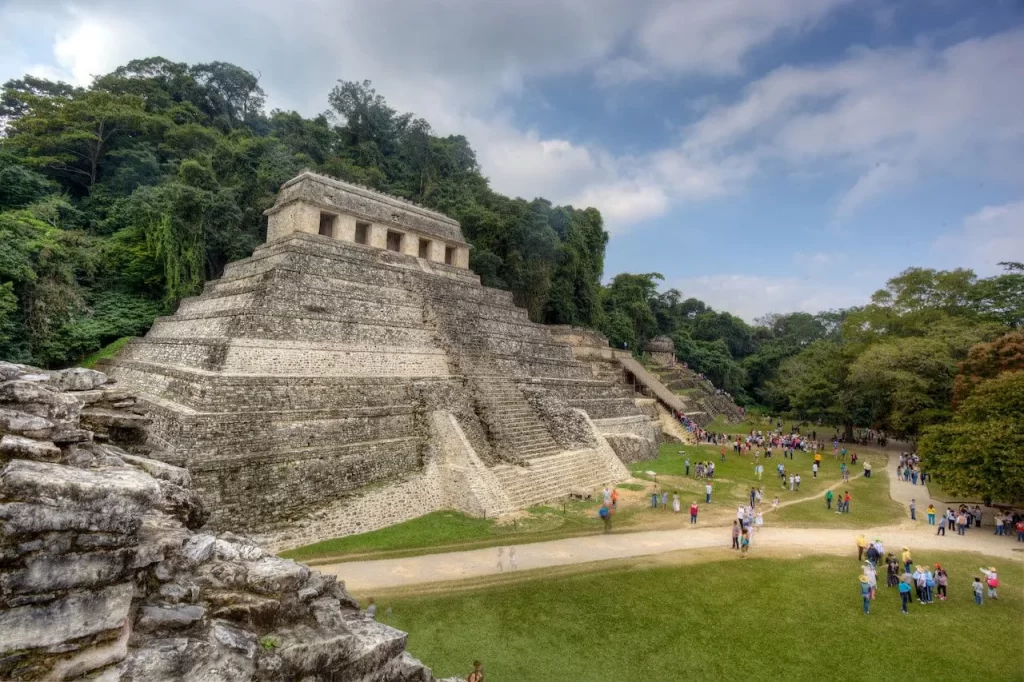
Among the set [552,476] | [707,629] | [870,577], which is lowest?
[707,629]

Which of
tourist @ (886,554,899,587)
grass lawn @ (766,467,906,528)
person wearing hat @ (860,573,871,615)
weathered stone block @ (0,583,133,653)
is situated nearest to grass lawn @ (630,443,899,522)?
grass lawn @ (766,467,906,528)

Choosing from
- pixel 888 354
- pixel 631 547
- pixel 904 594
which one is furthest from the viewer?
pixel 888 354

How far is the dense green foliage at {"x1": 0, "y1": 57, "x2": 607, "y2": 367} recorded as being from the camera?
18.8 m

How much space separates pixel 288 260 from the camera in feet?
Result: 55.8

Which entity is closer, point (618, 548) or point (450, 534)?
point (618, 548)

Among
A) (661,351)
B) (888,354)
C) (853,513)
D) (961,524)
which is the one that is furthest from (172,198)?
(661,351)

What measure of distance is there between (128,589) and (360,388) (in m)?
11.4

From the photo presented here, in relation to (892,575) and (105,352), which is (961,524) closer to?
(892,575)

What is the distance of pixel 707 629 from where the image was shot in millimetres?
8727

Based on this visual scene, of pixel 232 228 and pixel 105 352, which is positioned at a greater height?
pixel 232 228

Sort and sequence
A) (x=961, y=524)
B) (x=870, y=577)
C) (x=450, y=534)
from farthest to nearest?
(x=961, y=524)
(x=450, y=534)
(x=870, y=577)

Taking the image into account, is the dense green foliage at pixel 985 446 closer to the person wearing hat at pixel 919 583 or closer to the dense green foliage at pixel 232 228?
the person wearing hat at pixel 919 583

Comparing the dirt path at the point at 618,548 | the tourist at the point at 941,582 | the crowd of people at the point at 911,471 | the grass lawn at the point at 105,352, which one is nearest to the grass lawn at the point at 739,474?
the crowd of people at the point at 911,471

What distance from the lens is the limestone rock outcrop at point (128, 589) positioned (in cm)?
281
